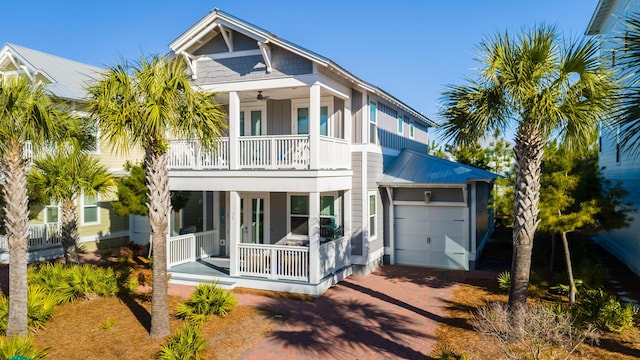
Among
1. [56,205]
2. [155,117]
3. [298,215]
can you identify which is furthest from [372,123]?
[56,205]

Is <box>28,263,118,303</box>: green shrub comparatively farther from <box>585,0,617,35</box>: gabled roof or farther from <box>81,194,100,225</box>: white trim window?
<box>585,0,617,35</box>: gabled roof

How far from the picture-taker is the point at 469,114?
928cm

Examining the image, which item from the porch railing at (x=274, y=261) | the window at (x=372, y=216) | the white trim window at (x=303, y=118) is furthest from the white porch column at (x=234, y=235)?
the window at (x=372, y=216)

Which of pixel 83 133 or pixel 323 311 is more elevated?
pixel 83 133

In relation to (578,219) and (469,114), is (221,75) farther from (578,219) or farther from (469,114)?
(578,219)

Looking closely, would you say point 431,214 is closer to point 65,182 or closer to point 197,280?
point 197,280

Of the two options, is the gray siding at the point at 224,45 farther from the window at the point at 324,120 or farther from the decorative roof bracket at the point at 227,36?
the window at the point at 324,120

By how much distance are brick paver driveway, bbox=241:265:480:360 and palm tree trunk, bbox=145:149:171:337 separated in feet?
7.14

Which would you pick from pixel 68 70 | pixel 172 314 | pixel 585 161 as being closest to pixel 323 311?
pixel 172 314

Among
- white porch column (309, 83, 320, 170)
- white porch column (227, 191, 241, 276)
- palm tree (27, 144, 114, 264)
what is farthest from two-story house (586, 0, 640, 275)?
palm tree (27, 144, 114, 264)

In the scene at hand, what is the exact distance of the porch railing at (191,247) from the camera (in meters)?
15.0

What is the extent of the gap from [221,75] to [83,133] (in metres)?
4.77

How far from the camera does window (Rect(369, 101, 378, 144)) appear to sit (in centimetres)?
1595

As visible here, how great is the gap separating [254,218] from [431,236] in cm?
667
